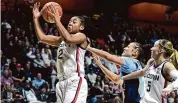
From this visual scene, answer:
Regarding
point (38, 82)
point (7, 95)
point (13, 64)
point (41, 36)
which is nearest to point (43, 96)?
point (38, 82)

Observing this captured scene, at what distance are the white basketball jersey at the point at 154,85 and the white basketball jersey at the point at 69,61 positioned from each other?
30.1 inches

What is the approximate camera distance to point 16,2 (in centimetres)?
1463

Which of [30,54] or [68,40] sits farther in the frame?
[30,54]

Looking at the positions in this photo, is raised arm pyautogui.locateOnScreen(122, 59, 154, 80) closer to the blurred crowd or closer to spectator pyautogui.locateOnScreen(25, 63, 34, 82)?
the blurred crowd

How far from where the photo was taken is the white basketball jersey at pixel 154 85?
179 inches

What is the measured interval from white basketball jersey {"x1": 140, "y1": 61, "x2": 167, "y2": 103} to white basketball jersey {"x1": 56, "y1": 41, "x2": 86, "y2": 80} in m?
0.77

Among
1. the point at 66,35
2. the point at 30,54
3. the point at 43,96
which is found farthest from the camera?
the point at 30,54

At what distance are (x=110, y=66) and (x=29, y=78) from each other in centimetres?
259

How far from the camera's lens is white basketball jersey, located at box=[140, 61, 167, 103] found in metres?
4.55

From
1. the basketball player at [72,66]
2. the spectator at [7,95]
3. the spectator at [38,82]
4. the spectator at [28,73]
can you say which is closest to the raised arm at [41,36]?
the basketball player at [72,66]

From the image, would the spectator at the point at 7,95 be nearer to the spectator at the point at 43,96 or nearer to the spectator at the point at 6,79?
the spectator at the point at 6,79

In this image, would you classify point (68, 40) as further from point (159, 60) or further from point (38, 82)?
point (38, 82)

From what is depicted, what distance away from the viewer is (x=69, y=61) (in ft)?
15.2

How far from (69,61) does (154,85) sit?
98 centimetres
